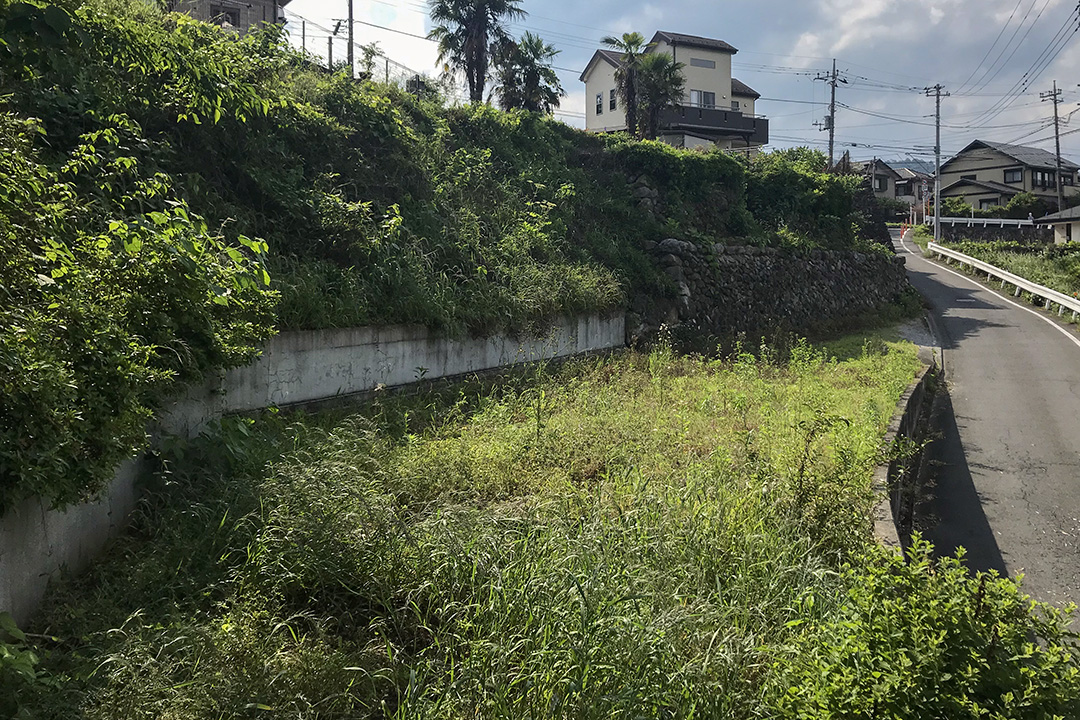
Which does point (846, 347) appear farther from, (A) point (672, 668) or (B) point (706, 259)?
(A) point (672, 668)

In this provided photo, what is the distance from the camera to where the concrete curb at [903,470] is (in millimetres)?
6227

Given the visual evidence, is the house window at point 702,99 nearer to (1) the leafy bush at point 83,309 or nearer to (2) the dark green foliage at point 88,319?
(1) the leafy bush at point 83,309

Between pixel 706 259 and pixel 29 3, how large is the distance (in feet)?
48.8

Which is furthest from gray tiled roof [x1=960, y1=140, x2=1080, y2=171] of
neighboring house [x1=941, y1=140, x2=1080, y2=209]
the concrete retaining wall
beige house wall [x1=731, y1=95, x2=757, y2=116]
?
the concrete retaining wall

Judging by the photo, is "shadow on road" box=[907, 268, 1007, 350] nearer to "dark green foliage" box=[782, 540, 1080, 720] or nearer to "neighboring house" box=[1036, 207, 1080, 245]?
"neighboring house" box=[1036, 207, 1080, 245]

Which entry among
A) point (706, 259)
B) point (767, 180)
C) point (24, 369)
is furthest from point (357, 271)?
point (767, 180)

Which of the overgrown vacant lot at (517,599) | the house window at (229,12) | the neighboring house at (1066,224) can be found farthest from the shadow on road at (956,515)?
the neighboring house at (1066,224)

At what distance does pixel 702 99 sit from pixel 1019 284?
21385 millimetres

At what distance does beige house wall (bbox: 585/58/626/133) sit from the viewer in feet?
130

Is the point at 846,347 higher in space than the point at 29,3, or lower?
lower

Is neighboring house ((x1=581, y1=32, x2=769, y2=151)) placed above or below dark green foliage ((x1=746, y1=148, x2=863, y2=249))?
above

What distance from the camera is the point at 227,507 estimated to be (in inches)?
187

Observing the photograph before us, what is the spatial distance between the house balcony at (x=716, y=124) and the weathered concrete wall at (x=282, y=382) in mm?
27148

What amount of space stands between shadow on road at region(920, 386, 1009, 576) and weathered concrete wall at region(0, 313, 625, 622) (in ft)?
18.7
